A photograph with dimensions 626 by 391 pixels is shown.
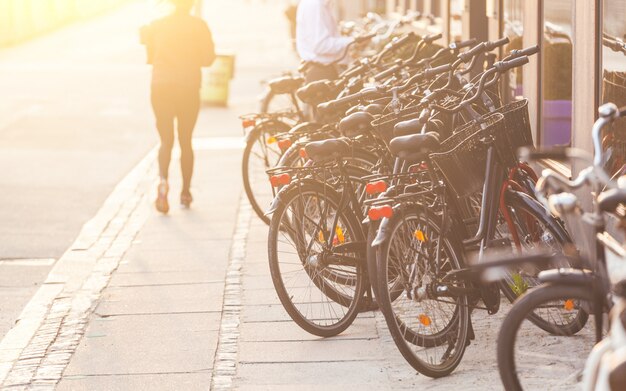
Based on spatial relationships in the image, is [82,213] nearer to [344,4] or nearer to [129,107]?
[129,107]

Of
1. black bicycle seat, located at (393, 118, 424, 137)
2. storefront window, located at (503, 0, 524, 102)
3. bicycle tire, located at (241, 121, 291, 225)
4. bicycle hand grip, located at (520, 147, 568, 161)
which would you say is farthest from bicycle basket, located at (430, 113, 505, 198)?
bicycle tire, located at (241, 121, 291, 225)

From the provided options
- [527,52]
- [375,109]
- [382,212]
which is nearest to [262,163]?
[375,109]

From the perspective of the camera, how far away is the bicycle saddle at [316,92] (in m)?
8.89

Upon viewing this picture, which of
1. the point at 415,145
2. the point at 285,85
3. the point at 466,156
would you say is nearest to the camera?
the point at 415,145

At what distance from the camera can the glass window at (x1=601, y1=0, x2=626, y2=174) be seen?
6.75m

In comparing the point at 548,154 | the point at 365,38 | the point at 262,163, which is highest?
the point at 548,154

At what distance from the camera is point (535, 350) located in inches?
194

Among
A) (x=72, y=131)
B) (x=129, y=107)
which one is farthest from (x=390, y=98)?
(x=129, y=107)

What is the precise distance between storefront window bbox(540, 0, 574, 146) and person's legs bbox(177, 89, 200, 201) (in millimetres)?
3182

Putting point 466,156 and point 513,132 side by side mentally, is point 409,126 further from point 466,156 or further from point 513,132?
point 513,132

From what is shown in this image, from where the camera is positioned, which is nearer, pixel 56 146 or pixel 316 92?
pixel 316 92

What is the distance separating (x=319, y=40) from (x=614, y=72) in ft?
13.8

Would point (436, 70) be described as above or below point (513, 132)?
above

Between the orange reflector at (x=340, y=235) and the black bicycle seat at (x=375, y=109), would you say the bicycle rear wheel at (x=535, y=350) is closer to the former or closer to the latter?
the orange reflector at (x=340, y=235)
